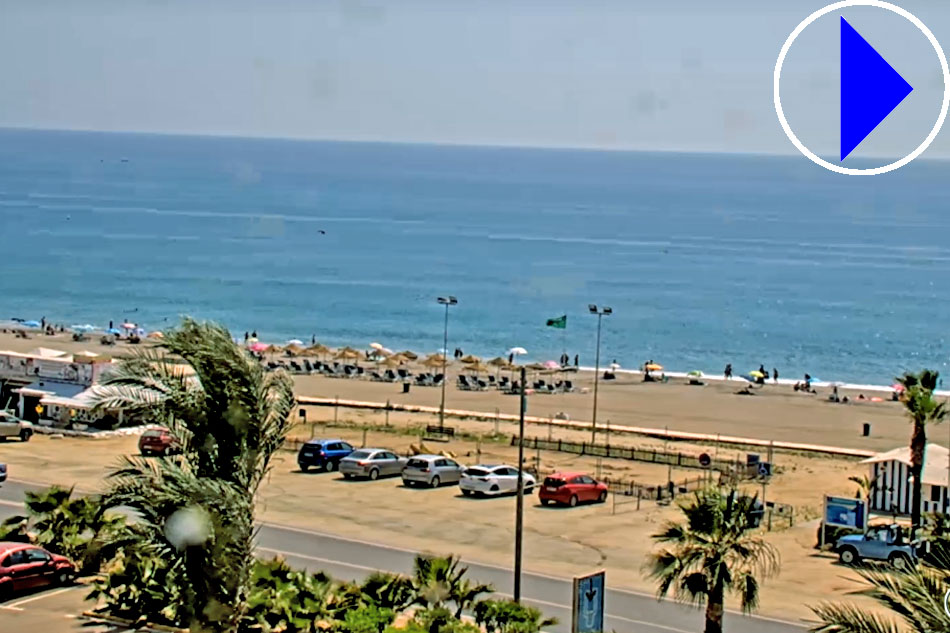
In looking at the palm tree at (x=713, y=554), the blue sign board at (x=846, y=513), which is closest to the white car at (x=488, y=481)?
the blue sign board at (x=846, y=513)

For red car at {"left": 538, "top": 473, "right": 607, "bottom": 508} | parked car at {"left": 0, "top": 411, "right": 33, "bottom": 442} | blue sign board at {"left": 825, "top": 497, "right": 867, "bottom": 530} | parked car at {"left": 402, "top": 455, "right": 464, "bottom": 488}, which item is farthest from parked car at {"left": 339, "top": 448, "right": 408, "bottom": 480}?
blue sign board at {"left": 825, "top": 497, "right": 867, "bottom": 530}

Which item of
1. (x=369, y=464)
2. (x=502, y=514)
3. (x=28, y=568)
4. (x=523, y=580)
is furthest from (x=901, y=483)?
(x=28, y=568)

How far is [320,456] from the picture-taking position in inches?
1572

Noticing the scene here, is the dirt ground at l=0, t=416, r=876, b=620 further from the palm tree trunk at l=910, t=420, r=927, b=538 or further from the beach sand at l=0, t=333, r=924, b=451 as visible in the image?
the beach sand at l=0, t=333, r=924, b=451

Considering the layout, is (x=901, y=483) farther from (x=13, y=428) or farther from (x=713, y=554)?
(x=13, y=428)

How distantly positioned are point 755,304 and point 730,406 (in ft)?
195

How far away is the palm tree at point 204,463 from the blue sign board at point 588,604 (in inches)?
209

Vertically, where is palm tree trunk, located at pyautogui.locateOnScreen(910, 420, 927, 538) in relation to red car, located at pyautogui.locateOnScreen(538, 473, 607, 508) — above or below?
above

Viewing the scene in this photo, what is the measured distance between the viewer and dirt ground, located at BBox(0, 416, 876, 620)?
28891 millimetres

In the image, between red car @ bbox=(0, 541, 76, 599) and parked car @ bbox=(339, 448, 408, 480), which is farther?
parked car @ bbox=(339, 448, 408, 480)

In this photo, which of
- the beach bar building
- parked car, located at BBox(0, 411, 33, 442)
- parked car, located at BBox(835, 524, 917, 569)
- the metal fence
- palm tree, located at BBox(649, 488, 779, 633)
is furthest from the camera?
the metal fence

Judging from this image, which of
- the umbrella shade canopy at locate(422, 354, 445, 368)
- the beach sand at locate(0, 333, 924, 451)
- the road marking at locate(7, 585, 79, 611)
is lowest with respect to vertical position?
the road marking at locate(7, 585, 79, 611)

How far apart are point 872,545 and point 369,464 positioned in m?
14.2

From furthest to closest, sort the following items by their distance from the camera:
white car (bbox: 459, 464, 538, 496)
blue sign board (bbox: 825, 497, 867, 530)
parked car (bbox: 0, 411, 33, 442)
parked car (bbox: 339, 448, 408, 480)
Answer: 1. parked car (bbox: 0, 411, 33, 442)
2. parked car (bbox: 339, 448, 408, 480)
3. white car (bbox: 459, 464, 538, 496)
4. blue sign board (bbox: 825, 497, 867, 530)
